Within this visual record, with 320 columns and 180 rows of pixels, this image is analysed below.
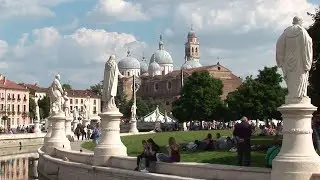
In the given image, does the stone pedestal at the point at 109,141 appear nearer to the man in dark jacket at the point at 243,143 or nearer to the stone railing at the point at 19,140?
the man in dark jacket at the point at 243,143

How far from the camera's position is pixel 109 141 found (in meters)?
20.2

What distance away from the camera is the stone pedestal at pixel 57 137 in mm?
29438

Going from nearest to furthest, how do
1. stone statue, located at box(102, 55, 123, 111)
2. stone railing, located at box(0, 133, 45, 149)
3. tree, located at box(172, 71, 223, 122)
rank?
stone statue, located at box(102, 55, 123, 111)
stone railing, located at box(0, 133, 45, 149)
tree, located at box(172, 71, 223, 122)

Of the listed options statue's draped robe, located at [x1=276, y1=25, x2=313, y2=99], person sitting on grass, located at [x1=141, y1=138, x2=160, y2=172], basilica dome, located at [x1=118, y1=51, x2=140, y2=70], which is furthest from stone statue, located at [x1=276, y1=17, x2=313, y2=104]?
basilica dome, located at [x1=118, y1=51, x2=140, y2=70]

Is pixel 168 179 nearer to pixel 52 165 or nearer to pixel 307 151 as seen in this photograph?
pixel 307 151

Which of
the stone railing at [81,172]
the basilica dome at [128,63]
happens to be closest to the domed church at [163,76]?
the basilica dome at [128,63]

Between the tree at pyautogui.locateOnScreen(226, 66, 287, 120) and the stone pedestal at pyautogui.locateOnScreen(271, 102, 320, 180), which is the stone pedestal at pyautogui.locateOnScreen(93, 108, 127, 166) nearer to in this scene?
the stone pedestal at pyautogui.locateOnScreen(271, 102, 320, 180)

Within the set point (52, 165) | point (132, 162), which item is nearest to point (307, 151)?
point (132, 162)

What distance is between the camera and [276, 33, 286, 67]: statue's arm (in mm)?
12867

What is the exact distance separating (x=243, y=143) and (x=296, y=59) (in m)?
5.93

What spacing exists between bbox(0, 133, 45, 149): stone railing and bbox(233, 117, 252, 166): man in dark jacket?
4131 cm

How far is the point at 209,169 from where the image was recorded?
1455 cm

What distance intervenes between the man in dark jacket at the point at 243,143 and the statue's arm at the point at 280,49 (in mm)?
5510

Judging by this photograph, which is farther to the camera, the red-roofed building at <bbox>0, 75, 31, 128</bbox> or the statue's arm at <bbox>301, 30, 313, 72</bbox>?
the red-roofed building at <bbox>0, 75, 31, 128</bbox>
